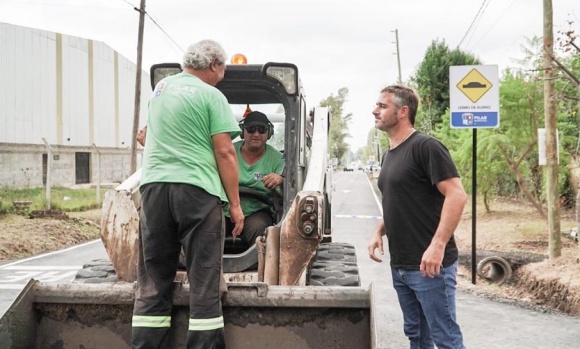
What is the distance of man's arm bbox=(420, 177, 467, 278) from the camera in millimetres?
3502

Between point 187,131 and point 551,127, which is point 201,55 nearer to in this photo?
point 187,131

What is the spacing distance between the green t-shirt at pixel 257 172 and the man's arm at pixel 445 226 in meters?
1.78

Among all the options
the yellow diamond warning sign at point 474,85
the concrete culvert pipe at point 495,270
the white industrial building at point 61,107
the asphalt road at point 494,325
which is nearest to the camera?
the asphalt road at point 494,325

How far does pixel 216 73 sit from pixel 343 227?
14.1 meters

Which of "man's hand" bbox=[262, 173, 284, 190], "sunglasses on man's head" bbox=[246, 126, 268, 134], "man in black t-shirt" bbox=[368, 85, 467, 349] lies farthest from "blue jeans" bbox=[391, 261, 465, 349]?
"sunglasses on man's head" bbox=[246, 126, 268, 134]

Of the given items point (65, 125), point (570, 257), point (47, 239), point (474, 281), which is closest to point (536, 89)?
point (570, 257)

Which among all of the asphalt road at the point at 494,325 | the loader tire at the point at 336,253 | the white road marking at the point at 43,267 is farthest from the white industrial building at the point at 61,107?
the loader tire at the point at 336,253

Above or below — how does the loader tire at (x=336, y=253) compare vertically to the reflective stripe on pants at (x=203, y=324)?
above

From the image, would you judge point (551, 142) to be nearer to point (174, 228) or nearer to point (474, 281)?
point (474, 281)

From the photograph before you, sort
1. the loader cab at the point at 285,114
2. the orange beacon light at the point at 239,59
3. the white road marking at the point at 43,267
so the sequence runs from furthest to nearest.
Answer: the white road marking at the point at 43,267, the orange beacon light at the point at 239,59, the loader cab at the point at 285,114

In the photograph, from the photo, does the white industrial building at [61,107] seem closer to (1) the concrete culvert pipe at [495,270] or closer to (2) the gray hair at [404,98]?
(1) the concrete culvert pipe at [495,270]

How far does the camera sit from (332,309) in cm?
362

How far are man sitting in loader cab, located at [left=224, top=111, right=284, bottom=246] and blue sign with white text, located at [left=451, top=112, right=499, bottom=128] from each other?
4.94 metres

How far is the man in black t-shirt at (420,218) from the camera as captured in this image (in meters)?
3.55
